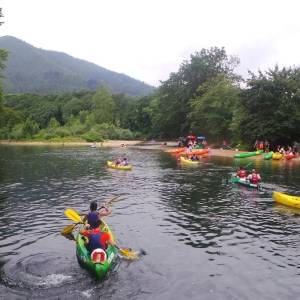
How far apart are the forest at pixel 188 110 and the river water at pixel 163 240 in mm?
25038

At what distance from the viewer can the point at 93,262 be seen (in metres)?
13.9

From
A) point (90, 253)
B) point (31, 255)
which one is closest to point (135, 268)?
point (90, 253)

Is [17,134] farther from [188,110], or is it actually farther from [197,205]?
[197,205]

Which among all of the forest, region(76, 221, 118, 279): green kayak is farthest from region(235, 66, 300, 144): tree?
region(76, 221, 118, 279): green kayak

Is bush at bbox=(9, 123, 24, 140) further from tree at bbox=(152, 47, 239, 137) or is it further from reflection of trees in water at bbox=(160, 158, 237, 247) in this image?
reflection of trees in water at bbox=(160, 158, 237, 247)

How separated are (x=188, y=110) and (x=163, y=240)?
77.9m

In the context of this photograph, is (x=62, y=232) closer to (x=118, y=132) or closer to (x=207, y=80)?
(x=207, y=80)

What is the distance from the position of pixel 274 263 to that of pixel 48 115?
137m

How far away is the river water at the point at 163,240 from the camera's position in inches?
535

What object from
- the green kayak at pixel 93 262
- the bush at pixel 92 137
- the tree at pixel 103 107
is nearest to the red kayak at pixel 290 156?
the green kayak at pixel 93 262

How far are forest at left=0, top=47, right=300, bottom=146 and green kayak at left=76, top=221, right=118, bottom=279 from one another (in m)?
45.2

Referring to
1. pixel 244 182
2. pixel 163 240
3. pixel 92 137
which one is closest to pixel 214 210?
pixel 163 240

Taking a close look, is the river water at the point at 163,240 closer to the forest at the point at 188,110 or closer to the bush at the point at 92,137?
the forest at the point at 188,110

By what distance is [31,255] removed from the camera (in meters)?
16.8
